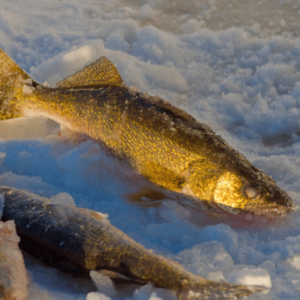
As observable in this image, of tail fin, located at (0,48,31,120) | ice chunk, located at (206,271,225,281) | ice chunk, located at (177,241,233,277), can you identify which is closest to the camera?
ice chunk, located at (206,271,225,281)

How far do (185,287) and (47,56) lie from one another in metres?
4.19

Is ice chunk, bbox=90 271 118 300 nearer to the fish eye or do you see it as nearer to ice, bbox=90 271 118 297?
ice, bbox=90 271 118 297

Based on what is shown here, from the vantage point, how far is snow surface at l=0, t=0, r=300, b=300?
8.37 feet

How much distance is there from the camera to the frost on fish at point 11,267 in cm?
201

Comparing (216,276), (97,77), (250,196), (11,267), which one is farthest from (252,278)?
(97,77)

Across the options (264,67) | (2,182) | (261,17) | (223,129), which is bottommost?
(2,182)

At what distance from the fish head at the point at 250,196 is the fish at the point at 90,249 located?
0.86 m

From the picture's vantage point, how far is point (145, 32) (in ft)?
18.5

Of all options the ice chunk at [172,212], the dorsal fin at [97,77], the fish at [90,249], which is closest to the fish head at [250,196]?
the ice chunk at [172,212]

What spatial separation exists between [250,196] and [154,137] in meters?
0.92

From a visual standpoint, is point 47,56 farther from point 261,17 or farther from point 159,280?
point 159,280

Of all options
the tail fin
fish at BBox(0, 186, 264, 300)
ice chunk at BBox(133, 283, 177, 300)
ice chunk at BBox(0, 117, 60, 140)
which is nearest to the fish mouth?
fish at BBox(0, 186, 264, 300)

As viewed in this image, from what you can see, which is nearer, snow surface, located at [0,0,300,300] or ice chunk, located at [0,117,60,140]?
snow surface, located at [0,0,300,300]

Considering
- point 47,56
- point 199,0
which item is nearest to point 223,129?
point 47,56
